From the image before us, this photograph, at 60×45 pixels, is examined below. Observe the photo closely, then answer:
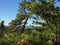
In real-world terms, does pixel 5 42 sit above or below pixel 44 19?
below

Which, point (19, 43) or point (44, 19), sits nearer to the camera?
point (19, 43)

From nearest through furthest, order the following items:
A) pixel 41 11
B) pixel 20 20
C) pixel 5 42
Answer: pixel 5 42, pixel 41 11, pixel 20 20

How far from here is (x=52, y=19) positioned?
1002 centimetres

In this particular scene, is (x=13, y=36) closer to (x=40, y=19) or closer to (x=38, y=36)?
(x=38, y=36)

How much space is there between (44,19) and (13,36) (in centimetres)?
446

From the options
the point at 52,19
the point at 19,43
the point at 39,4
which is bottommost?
the point at 19,43

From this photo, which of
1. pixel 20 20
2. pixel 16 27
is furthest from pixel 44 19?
pixel 16 27

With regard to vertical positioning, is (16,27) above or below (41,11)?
below

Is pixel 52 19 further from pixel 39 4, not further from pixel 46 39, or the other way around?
pixel 46 39

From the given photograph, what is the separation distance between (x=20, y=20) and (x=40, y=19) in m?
3.81

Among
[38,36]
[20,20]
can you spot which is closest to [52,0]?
[20,20]

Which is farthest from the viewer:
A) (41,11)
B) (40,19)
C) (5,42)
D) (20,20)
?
(20,20)

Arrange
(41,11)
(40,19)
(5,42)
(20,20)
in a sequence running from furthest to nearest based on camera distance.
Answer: (20,20)
(40,19)
(41,11)
(5,42)

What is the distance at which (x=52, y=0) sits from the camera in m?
10.8
